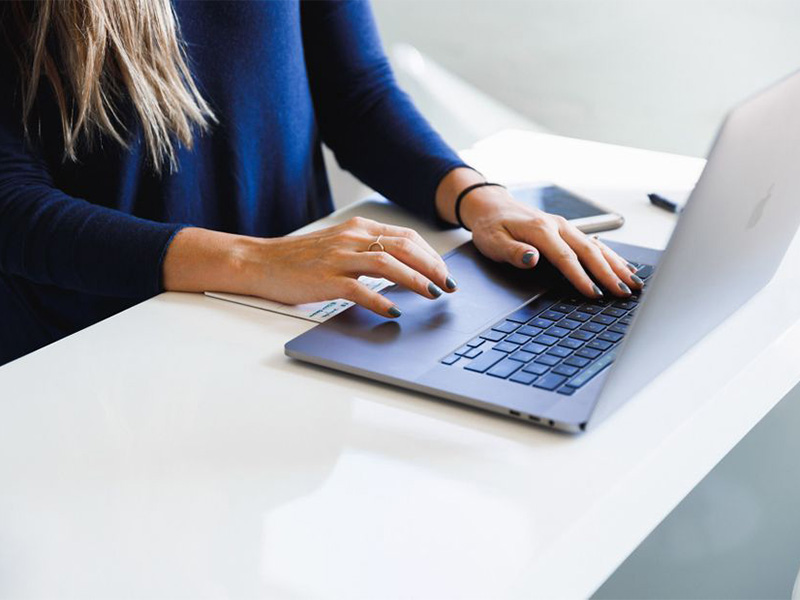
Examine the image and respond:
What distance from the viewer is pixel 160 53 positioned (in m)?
1.08

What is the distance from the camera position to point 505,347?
0.77 meters

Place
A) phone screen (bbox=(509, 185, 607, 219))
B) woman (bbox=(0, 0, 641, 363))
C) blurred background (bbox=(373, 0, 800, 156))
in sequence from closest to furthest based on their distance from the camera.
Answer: woman (bbox=(0, 0, 641, 363)) → phone screen (bbox=(509, 185, 607, 219)) → blurred background (bbox=(373, 0, 800, 156))

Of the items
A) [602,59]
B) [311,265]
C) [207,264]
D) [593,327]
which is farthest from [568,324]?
[602,59]

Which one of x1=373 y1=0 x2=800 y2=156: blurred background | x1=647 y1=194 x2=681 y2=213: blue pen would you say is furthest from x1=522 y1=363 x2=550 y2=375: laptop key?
x1=373 y1=0 x2=800 y2=156: blurred background

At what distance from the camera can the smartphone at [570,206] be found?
43.2 inches

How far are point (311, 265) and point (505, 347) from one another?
0.21 m

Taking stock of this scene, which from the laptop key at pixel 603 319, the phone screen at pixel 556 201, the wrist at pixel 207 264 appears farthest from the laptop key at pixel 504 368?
the phone screen at pixel 556 201

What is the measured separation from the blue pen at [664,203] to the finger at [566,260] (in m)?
0.29

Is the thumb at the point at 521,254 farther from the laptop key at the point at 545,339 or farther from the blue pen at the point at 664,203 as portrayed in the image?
the blue pen at the point at 664,203

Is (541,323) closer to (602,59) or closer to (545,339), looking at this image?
(545,339)

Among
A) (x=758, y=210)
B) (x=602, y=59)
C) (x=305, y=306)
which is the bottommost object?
(x=602, y=59)

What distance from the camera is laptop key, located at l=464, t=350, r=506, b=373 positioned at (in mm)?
734

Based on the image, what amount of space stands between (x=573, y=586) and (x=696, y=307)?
0.83 feet

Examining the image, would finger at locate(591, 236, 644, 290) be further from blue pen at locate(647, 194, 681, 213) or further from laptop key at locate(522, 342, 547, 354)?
blue pen at locate(647, 194, 681, 213)
